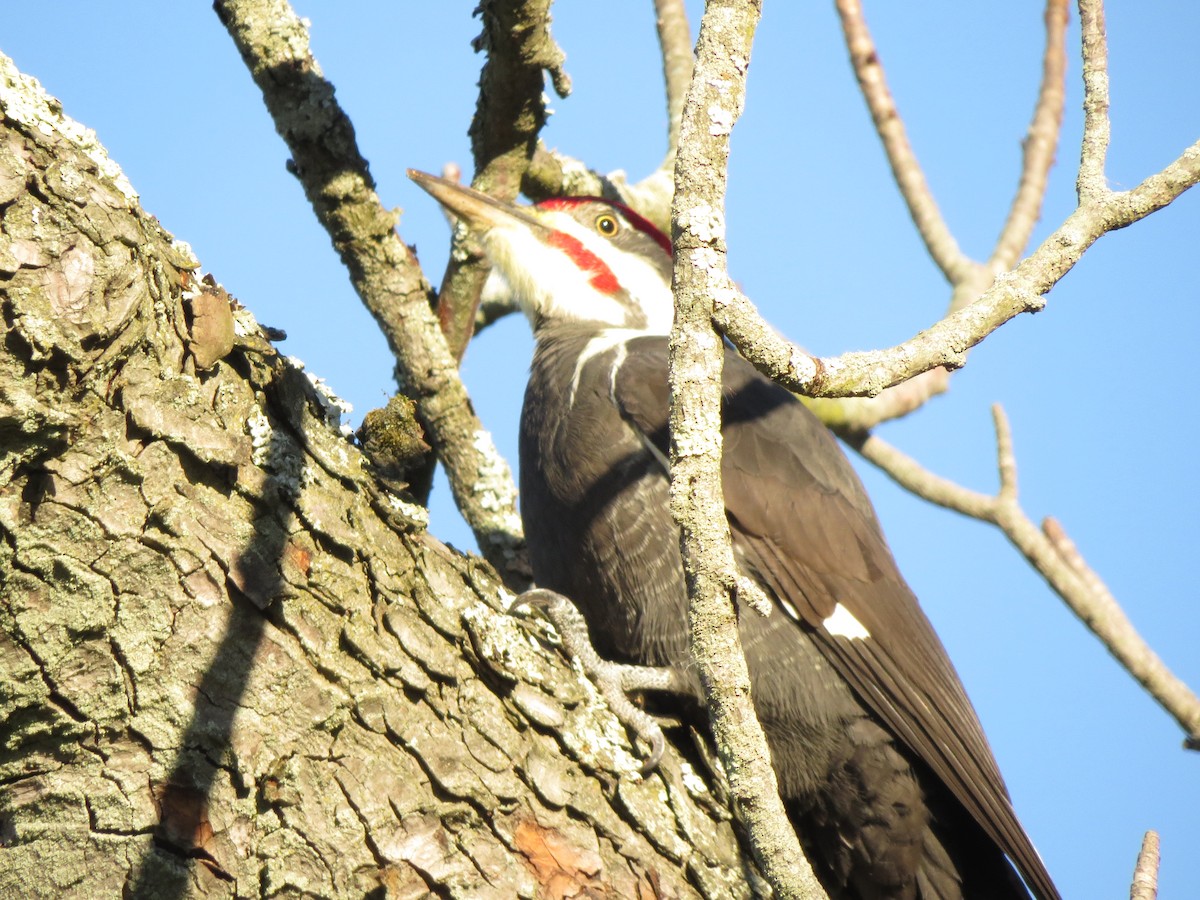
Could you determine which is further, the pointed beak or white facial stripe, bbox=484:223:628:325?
white facial stripe, bbox=484:223:628:325

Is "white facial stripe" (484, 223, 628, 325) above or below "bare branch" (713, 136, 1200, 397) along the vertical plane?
above

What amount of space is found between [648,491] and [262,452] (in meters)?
1.26

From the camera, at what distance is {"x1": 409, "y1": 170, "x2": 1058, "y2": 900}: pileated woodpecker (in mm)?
2961

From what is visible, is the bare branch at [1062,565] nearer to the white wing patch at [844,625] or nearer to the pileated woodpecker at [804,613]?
the pileated woodpecker at [804,613]

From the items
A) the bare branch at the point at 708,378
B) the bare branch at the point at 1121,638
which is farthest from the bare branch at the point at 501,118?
the bare branch at the point at 1121,638

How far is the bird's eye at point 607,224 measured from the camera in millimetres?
4207

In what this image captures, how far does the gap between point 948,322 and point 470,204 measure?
217 cm

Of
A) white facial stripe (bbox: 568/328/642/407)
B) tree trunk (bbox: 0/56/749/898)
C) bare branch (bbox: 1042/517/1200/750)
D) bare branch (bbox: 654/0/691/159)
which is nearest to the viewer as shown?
tree trunk (bbox: 0/56/749/898)

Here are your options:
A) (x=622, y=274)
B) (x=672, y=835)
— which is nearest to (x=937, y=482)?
(x=622, y=274)

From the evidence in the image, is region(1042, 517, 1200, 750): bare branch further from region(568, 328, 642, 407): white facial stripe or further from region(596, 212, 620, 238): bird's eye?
region(596, 212, 620, 238): bird's eye

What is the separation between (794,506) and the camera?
3.25 metres

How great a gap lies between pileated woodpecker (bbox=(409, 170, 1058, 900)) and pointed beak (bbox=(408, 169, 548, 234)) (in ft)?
2.07

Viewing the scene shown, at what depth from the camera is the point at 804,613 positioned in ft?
10.0

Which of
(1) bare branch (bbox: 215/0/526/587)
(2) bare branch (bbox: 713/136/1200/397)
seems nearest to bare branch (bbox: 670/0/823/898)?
(2) bare branch (bbox: 713/136/1200/397)
